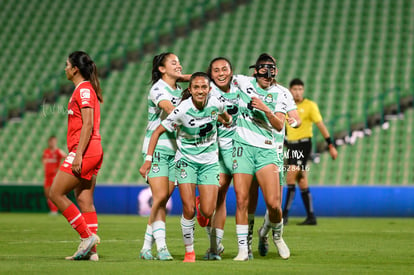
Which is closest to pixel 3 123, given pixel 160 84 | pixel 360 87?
pixel 360 87

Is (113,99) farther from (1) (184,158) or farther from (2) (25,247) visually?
(1) (184,158)

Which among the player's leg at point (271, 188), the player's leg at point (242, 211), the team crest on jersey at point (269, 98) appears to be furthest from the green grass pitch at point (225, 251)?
the team crest on jersey at point (269, 98)

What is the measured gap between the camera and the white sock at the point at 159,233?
7.99 meters

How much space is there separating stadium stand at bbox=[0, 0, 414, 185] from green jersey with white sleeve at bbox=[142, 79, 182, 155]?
1157 cm

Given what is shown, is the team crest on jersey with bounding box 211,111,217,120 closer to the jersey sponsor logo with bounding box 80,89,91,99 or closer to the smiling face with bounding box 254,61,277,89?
the smiling face with bounding box 254,61,277,89

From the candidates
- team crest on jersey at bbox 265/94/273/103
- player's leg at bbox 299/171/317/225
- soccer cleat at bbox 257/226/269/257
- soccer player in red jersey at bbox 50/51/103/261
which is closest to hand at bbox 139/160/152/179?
soccer player in red jersey at bbox 50/51/103/261

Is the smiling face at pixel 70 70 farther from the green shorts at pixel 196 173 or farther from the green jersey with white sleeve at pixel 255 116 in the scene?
the green jersey with white sleeve at pixel 255 116

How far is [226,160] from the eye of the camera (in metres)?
8.42

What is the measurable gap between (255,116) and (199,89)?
2.74ft

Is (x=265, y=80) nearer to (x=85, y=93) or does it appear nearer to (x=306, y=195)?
(x=85, y=93)

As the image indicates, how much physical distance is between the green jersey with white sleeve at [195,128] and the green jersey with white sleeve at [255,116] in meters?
0.49

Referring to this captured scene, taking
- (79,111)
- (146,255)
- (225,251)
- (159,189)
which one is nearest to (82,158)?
(79,111)

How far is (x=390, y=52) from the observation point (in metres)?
23.4

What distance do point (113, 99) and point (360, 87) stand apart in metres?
7.48
